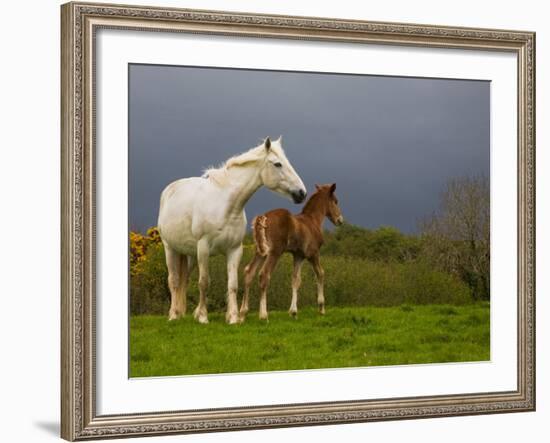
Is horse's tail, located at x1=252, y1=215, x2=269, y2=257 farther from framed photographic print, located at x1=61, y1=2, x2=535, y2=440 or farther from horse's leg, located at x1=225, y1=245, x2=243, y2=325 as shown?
horse's leg, located at x1=225, y1=245, x2=243, y2=325

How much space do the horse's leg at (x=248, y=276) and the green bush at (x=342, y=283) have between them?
0.13 ft

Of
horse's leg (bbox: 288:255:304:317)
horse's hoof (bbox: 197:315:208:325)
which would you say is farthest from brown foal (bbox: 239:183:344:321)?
horse's hoof (bbox: 197:315:208:325)

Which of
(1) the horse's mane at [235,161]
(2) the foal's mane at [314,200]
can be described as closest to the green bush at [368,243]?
(2) the foal's mane at [314,200]

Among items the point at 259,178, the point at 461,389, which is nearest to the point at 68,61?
the point at 259,178

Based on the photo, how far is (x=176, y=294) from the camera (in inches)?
313

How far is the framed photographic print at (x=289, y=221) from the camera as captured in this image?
7391 millimetres

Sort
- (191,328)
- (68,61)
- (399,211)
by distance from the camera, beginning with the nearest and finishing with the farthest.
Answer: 1. (68,61)
2. (191,328)
3. (399,211)

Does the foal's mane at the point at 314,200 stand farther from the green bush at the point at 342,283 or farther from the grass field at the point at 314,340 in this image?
the grass field at the point at 314,340

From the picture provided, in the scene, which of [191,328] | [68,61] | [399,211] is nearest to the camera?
[68,61]

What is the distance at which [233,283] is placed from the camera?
8070 mm

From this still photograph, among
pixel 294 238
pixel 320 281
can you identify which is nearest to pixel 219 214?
pixel 294 238

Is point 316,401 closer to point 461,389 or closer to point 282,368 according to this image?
point 282,368

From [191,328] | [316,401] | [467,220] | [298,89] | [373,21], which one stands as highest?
[373,21]

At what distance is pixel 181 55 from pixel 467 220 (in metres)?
2.60
